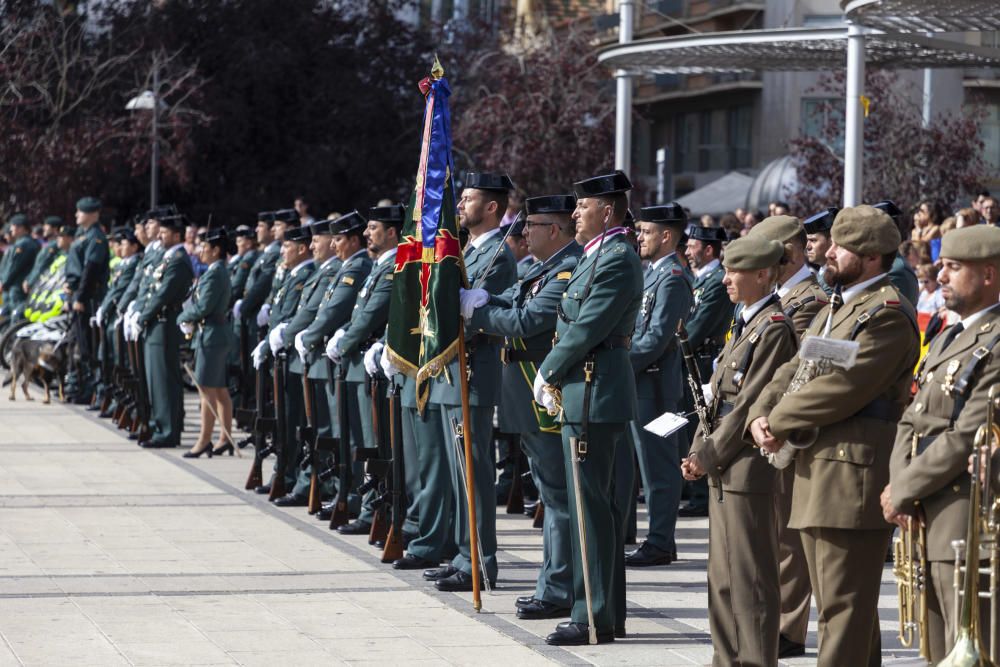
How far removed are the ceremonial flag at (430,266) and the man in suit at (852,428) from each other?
250 centimetres

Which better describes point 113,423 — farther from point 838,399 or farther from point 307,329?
point 838,399

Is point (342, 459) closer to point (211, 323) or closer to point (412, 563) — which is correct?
point (412, 563)

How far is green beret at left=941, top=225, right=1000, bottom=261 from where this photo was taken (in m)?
5.81

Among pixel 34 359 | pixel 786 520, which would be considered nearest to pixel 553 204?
pixel 786 520

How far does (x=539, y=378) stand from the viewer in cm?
813

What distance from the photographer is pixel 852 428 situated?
252 inches

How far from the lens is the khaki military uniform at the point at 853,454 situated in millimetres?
6285

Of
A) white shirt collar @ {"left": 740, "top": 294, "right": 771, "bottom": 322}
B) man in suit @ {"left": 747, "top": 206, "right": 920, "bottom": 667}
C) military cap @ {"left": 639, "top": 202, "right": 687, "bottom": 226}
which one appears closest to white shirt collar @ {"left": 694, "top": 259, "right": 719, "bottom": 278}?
military cap @ {"left": 639, "top": 202, "right": 687, "bottom": 226}

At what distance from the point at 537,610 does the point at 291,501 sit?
14.3 feet

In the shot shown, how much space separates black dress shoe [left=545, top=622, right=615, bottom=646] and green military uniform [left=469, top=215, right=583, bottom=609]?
499 millimetres

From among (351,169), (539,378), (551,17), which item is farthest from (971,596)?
(551,17)

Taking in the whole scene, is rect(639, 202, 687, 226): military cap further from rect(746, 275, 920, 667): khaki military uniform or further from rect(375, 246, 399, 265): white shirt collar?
rect(746, 275, 920, 667): khaki military uniform

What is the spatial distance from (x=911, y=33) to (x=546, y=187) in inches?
847

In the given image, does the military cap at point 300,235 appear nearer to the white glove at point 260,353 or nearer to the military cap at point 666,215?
the white glove at point 260,353
